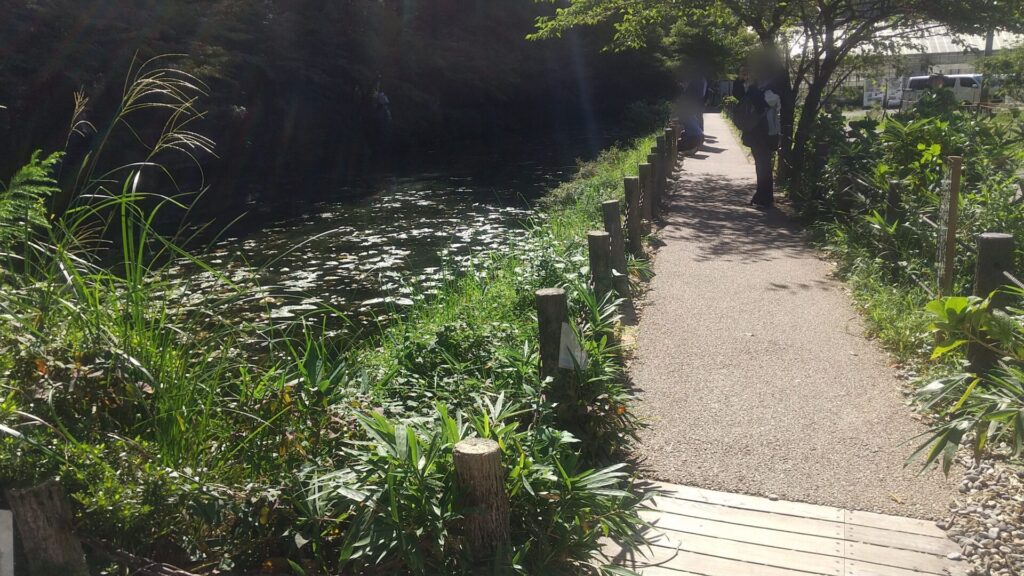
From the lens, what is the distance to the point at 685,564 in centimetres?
343

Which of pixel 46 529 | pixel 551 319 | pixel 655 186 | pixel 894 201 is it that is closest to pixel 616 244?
pixel 894 201

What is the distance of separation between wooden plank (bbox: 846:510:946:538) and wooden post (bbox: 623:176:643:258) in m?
5.21

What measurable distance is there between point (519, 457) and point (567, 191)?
10.6m

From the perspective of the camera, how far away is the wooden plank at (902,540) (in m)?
3.48

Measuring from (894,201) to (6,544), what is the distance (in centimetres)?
731

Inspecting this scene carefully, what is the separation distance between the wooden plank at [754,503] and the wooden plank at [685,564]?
48 cm

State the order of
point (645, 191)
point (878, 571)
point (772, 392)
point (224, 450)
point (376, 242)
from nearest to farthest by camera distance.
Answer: point (224, 450)
point (878, 571)
point (772, 392)
point (645, 191)
point (376, 242)

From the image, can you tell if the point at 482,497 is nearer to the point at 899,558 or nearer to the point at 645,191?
the point at 899,558

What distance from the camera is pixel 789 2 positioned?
510 inches

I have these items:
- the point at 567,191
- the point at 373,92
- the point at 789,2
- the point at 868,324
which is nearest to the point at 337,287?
the point at 567,191

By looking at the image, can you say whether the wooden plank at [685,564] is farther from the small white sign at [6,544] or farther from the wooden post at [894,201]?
the wooden post at [894,201]

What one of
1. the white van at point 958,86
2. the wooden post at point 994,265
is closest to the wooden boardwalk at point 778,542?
the wooden post at point 994,265

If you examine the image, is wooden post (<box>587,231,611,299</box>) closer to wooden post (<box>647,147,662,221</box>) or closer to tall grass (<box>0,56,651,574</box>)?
tall grass (<box>0,56,651,574</box>)

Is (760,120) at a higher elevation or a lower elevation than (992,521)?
higher
